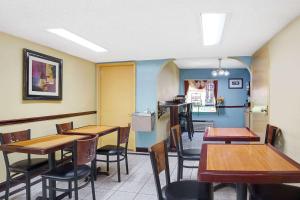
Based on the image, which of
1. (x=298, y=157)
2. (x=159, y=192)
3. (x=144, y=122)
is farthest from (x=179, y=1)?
(x=144, y=122)

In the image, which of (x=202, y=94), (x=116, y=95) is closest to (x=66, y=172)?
(x=116, y=95)

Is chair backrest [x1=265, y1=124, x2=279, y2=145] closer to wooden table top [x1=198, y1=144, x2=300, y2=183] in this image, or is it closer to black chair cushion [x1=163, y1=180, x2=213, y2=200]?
wooden table top [x1=198, y1=144, x2=300, y2=183]

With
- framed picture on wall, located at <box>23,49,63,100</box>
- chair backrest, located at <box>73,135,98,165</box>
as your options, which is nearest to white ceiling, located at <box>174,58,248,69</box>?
framed picture on wall, located at <box>23,49,63,100</box>

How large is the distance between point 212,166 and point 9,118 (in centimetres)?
288

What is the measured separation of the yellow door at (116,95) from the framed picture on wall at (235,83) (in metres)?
4.43

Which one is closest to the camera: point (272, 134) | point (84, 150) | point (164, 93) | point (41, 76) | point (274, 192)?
point (274, 192)

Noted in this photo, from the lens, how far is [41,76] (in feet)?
12.5

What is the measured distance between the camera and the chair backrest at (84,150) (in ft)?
7.77

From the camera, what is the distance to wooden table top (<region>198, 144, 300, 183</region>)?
1471mm

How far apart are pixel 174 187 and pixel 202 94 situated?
6.93 metres

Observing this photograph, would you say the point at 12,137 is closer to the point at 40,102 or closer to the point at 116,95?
the point at 40,102

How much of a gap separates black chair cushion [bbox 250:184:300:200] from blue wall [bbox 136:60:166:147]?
3399 mm

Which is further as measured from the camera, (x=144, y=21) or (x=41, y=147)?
(x=144, y=21)

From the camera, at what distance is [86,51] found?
14.2 feet
